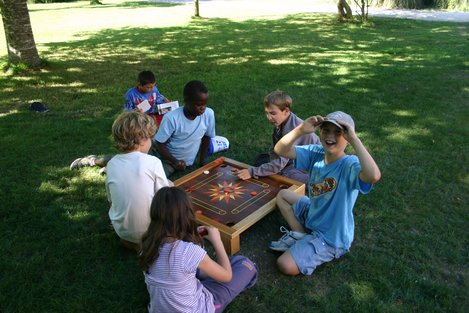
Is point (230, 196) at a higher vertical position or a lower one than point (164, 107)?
lower

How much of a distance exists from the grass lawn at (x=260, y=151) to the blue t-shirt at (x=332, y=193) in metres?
0.32

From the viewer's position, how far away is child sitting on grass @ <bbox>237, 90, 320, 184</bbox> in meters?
3.62

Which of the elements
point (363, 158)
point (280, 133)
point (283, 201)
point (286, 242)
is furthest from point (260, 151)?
point (363, 158)

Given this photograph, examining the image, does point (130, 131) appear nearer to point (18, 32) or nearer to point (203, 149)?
point (203, 149)

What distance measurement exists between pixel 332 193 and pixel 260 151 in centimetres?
212

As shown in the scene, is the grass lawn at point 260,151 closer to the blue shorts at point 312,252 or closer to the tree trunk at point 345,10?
the blue shorts at point 312,252

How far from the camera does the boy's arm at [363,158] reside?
244cm

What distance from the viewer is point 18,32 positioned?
7922 millimetres

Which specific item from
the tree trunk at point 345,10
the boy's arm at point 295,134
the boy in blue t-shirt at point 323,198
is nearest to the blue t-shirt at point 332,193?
the boy in blue t-shirt at point 323,198

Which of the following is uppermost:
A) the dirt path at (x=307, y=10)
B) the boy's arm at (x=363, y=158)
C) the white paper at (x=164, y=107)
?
the dirt path at (x=307, y=10)

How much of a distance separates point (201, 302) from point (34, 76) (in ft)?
24.0

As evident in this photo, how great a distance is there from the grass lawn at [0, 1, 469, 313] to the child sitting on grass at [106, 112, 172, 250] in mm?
493

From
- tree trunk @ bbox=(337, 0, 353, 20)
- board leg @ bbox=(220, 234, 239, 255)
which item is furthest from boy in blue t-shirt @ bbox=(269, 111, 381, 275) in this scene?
tree trunk @ bbox=(337, 0, 353, 20)

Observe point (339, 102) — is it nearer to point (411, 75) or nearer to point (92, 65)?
point (411, 75)
